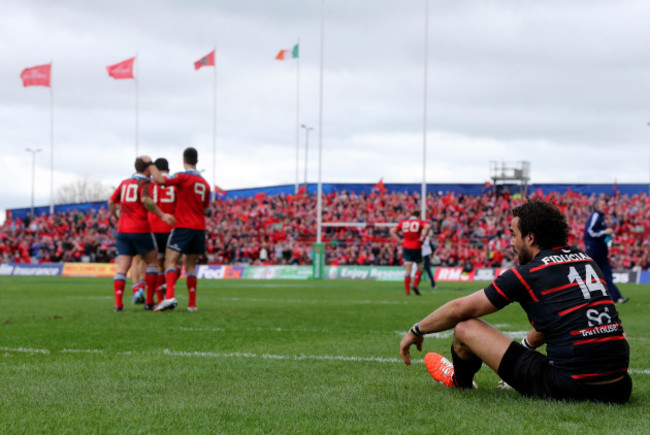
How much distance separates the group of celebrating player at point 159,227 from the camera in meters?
11.4

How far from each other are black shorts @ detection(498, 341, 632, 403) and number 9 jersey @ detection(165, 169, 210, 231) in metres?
7.76

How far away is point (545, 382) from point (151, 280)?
8856 mm

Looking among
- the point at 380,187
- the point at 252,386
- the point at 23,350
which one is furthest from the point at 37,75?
the point at 252,386

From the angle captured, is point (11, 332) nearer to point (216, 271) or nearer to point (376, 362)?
point (376, 362)

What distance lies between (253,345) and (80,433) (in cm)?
398

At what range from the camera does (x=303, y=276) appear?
114 feet

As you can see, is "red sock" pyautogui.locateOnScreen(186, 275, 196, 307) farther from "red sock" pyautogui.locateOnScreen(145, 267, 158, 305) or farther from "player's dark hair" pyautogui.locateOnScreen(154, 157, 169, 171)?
"player's dark hair" pyautogui.locateOnScreen(154, 157, 169, 171)

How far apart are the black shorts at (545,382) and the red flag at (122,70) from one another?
43.2 m

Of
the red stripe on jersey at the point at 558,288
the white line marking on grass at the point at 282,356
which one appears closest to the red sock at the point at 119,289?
the white line marking on grass at the point at 282,356

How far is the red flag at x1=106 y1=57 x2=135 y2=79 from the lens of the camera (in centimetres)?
4503

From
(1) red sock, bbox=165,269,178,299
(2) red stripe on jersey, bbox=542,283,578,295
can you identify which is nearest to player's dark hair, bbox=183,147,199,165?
(1) red sock, bbox=165,269,178,299

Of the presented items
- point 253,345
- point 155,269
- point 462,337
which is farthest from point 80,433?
point 155,269

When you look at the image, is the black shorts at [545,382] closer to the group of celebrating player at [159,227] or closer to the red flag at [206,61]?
the group of celebrating player at [159,227]

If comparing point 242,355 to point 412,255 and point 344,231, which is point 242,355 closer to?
point 412,255
